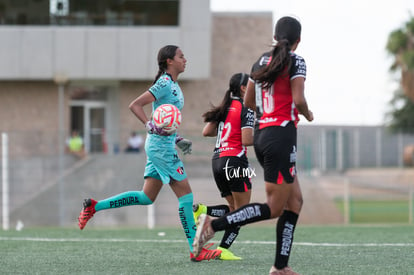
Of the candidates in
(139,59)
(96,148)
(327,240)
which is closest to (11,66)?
(139,59)

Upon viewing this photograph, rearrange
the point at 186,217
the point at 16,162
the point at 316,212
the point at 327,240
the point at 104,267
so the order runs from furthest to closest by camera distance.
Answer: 1. the point at 316,212
2. the point at 16,162
3. the point at 327,240
4. the point at 186,217
5. the point at 104,267

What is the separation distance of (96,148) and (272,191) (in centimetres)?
1506

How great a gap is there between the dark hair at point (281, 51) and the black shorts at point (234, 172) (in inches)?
76.0

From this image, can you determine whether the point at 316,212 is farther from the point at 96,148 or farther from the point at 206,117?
the point at 206,117

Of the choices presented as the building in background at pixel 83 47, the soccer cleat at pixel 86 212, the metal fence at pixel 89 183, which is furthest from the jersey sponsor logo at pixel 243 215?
the building in background at pixel 83 47

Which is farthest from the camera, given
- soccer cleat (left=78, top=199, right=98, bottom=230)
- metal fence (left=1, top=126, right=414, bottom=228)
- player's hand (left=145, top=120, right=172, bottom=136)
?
metal fence (left=1, top=126, right=414, bottom=228)

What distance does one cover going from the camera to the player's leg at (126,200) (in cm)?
749

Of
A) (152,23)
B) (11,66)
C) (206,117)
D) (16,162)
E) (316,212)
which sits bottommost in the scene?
(316,212)

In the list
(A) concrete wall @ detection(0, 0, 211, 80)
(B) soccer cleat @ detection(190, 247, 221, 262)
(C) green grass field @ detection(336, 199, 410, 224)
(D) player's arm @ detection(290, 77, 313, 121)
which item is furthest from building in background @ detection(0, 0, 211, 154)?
(D) player's arm @ detection(290, 77, 313, 121)

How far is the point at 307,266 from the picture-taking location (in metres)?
6.83

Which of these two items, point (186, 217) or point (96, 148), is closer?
point (186, 217)

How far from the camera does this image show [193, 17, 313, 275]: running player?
571 centimetres

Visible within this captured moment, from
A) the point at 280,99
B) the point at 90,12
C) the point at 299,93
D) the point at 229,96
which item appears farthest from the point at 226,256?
the point at 90,12

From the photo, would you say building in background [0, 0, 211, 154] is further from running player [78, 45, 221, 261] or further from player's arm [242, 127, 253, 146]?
player's arm [242, 127, 253, 146]
